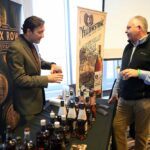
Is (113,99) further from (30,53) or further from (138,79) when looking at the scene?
(30,53)

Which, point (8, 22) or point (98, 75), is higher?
point (8, 22)

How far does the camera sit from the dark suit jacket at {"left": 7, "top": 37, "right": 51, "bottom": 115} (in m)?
1.64

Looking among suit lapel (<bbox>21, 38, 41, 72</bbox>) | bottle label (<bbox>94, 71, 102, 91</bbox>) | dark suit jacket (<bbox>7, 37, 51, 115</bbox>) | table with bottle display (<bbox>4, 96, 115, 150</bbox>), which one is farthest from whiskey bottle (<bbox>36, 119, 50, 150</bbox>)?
bottle label (<bbox>94, 71, 102, 91</bbox>)

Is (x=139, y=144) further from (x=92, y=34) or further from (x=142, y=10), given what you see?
(x=142, y=10)

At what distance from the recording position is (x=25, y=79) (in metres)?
1.63

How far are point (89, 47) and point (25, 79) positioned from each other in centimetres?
135

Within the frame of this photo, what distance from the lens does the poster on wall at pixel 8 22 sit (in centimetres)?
180

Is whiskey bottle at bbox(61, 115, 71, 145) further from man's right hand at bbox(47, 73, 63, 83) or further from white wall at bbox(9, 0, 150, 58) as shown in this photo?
white wall at bbox(9, 0, 150, 58)

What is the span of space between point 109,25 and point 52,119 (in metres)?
2.08

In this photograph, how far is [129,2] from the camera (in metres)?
3.20

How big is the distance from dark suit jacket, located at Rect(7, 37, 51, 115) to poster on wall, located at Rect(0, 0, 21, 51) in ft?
0.52

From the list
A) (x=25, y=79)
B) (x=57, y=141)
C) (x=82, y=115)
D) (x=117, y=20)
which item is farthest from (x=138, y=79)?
(x=117, y=20)

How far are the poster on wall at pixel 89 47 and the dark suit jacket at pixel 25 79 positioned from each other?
0.97 m

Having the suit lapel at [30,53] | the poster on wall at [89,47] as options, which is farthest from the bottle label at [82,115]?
the poster on wall at [89,47]
